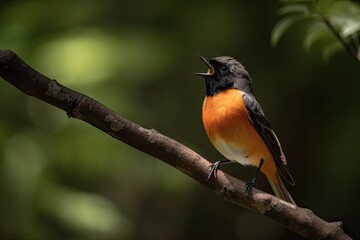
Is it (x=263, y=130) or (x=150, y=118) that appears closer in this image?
(x=263, y=130)

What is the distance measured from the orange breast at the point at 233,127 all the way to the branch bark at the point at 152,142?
2.58ft

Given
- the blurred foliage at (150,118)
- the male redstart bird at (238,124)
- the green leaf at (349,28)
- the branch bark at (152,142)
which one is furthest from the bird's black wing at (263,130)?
the blurred foliage at (150,118)

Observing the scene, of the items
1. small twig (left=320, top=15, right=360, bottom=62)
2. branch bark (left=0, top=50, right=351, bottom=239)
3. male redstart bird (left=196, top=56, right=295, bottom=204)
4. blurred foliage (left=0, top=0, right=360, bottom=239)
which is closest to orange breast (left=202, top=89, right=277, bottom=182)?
male redstart bird (left=196, top=56, right=295, bottom=204)

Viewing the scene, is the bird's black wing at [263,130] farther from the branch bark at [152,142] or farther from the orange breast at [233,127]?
the branch bark at [152,142]

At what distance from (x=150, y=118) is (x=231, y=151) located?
7.73 ft

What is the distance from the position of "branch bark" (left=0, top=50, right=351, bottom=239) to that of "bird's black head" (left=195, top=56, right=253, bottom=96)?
116 centimetres

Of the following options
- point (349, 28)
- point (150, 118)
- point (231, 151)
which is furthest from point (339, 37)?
point (150, 118)

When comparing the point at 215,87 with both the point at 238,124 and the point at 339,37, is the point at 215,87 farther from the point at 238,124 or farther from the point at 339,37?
the point at 339,37

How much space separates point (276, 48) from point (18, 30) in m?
2.65

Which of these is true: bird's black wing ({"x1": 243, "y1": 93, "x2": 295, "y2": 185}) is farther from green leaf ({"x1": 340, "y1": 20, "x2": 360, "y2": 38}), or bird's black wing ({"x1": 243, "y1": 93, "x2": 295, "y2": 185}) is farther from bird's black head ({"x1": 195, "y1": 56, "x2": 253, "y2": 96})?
green leaf ({"x1": 340, "y1": 20, "x2": 360, "y2": 38})

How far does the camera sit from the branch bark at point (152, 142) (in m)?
2.33

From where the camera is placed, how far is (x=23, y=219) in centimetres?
443

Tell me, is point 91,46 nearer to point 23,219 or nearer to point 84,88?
point 84,88

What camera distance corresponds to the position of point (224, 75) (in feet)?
13.2
